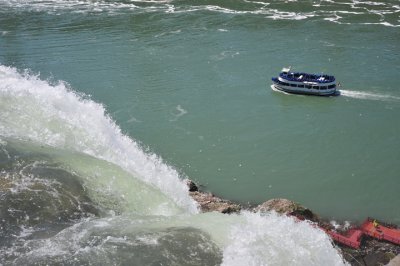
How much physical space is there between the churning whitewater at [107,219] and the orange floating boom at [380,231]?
22.5ft

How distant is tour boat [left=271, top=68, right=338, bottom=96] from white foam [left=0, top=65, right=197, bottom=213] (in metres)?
15.8

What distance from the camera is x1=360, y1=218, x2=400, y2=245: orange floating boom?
71.5ft

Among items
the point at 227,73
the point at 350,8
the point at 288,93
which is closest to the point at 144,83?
the point at 227,73

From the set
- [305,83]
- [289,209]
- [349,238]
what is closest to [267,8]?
[305,83]

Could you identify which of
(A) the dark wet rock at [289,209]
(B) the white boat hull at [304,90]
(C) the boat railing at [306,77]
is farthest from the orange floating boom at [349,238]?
(C) the boat railing at [306,77]

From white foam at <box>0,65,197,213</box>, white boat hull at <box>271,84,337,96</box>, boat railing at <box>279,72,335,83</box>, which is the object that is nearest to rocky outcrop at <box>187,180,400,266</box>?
white foam at <box>0,65,197,213</box>

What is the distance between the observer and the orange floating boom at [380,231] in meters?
21.8

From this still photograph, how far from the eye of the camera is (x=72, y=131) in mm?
23641

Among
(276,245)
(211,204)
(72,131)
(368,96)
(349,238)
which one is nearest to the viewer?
(276,245)

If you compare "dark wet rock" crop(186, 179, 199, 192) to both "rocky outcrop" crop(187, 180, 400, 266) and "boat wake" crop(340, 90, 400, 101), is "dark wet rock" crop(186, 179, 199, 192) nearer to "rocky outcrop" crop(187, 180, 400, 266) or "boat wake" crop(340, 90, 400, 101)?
"rocky outcrop" crop(187, 180, 400, 266)

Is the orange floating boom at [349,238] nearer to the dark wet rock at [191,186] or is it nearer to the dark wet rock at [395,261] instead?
the dark wet rock at [395,261]

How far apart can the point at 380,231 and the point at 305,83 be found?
19.5 m

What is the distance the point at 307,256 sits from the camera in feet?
45.9

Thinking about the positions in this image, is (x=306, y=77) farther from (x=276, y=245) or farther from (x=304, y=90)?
(x=276, y=245)
